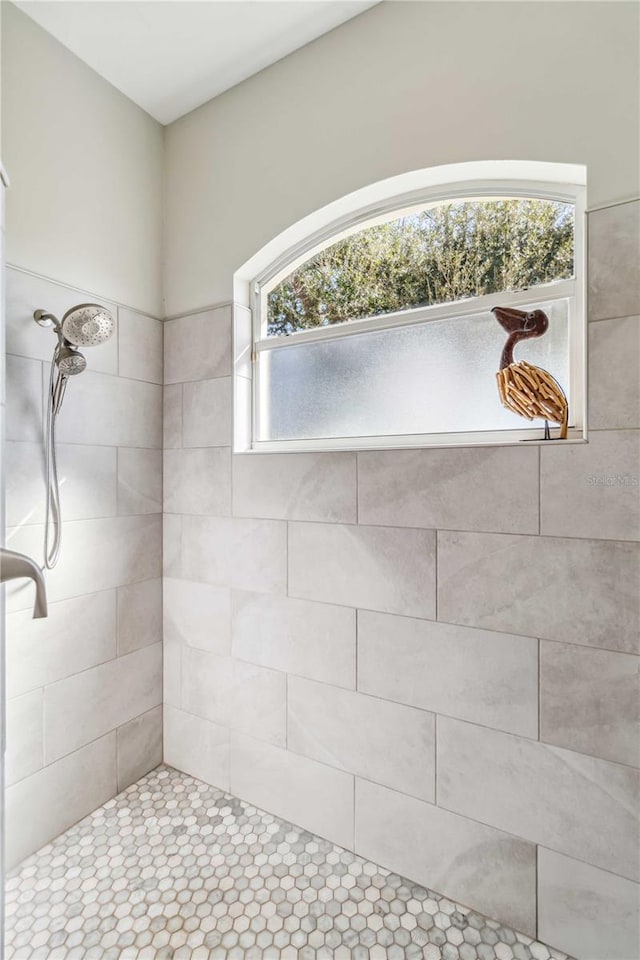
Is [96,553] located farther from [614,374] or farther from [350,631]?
[614,374]

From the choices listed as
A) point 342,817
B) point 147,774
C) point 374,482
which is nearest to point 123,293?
point 374,482

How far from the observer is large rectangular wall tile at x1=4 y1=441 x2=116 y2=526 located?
137 cm

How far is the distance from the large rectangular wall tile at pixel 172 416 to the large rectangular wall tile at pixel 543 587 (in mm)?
1049

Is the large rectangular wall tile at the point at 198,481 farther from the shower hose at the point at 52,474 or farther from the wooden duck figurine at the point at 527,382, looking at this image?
the wooden duck figurine at the point at 527,382

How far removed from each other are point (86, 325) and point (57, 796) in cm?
141

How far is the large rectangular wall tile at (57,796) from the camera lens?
53.4 inches

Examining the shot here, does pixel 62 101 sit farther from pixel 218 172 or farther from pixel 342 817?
pixel 342 817

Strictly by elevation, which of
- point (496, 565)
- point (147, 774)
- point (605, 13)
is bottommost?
point (147, 774)

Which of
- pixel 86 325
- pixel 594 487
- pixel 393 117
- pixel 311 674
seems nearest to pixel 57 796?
pixel 311 674

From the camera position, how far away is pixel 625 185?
1.07m

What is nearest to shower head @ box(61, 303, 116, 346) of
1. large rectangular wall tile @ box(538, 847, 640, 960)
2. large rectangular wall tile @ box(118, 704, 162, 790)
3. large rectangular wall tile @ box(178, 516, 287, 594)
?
large rectangular wall tile @ box(178, 516, 287, 594)

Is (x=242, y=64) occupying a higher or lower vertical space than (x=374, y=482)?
higher

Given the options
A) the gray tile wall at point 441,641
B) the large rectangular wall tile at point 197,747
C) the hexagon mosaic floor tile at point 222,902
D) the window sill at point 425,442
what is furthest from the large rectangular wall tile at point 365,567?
the hexagon mosaic floor tile at point 222,902

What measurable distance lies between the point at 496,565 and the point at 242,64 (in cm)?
177
